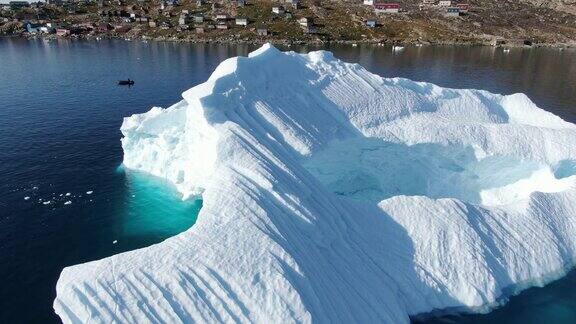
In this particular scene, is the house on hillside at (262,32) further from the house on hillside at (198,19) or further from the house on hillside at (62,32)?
the house on hillside at (62,32)

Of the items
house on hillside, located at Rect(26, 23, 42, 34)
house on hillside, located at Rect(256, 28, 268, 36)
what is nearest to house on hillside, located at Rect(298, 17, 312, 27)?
house on hillside, located at Rect(256, 28, 268, 36)

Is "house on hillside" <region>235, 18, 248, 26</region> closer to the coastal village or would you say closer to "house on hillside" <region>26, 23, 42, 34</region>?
the coastal village

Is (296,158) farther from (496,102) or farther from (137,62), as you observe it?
(137,62)

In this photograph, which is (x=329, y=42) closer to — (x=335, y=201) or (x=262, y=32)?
(x=262, y=32)

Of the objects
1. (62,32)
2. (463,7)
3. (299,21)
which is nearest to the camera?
(62,32)

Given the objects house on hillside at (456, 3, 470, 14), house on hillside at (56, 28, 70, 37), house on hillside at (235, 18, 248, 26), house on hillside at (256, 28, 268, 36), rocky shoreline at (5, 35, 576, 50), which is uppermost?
house on hillside at (456, 3, 470, 14)

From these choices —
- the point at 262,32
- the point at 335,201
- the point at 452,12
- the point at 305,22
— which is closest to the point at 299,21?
the point at 305,22
